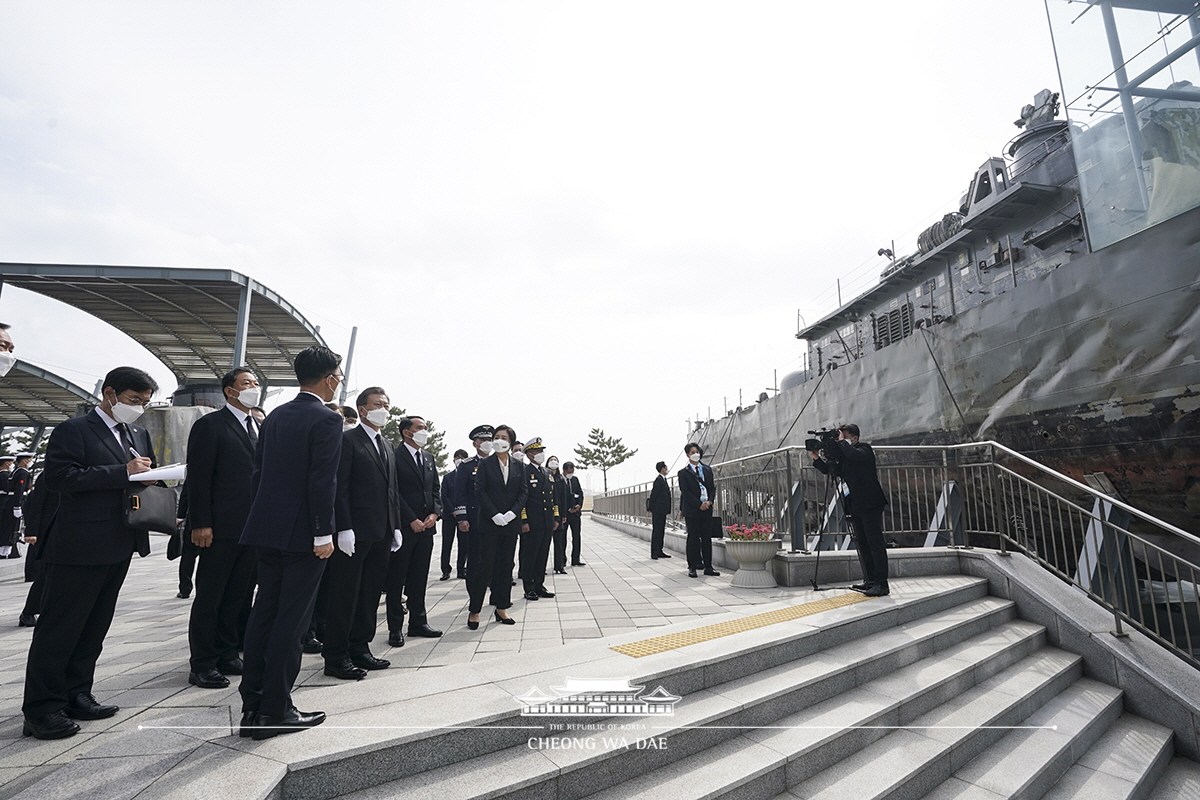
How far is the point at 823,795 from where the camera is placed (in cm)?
281

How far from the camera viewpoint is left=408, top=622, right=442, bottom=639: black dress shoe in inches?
181

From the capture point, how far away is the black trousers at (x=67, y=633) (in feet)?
8.32

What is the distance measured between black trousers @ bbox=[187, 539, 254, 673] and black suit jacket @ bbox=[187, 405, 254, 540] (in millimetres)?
159

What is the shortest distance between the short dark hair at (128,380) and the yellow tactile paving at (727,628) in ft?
11.2

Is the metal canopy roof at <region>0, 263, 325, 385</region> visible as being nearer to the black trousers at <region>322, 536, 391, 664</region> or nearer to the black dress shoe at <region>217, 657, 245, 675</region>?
the black dress shoe at <region>217, 657, 245, 675</region>

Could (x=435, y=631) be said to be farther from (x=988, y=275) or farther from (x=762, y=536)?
(x=988, y=275)

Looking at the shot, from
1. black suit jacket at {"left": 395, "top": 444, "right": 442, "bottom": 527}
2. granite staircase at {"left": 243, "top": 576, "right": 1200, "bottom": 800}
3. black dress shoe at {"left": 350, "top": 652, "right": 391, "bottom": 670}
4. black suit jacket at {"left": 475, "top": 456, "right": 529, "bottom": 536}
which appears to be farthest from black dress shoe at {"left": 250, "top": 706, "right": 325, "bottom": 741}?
black suit jacket at {"left": 475, "top": 456, "right": 529, "bottom": 536}

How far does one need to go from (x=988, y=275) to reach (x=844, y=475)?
424 inches

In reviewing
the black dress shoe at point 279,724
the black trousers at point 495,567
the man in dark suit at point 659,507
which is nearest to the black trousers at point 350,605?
the black dress shoe at point 279,724

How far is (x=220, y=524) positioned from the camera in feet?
11.3

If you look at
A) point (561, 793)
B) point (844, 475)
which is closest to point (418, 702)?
point (561, 793)

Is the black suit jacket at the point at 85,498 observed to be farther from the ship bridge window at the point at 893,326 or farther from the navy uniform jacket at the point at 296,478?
the ship bridge window at the point at 893,326

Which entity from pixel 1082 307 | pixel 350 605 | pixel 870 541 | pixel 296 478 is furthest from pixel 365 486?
pixel 1082 307

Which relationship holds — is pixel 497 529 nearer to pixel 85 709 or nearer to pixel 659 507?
pixel 85 709
